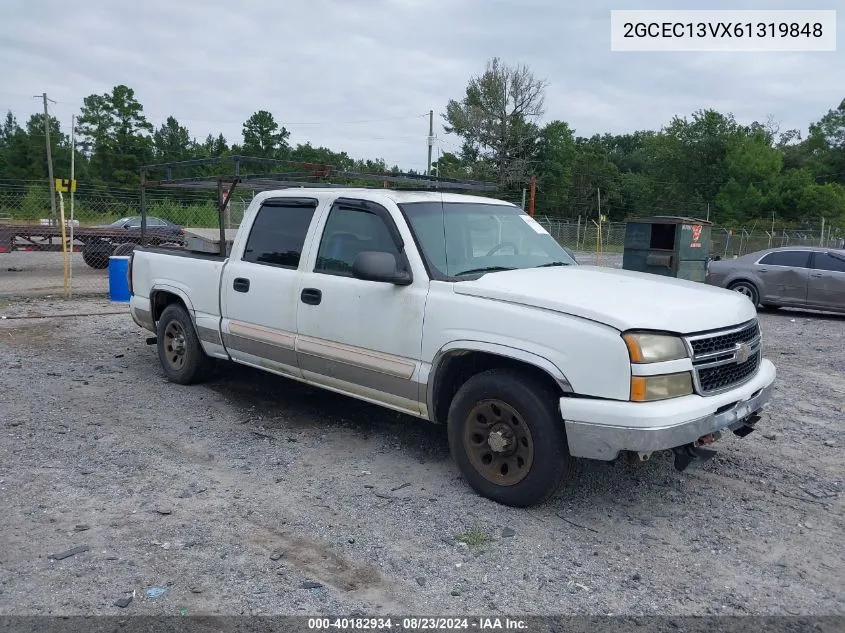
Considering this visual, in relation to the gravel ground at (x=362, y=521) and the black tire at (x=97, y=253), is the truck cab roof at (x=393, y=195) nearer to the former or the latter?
the gravel ground at (x=362, y=521)

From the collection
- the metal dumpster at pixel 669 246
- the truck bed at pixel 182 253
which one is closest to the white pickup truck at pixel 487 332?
the truck bed at pixel 182 253

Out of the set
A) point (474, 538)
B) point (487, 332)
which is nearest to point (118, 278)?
point (487, 332)

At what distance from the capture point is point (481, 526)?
389 cm

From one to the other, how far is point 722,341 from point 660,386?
63cm

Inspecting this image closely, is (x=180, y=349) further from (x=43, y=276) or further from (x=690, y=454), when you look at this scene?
(x=43, y=276)

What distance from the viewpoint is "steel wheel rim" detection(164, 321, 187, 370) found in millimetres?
6705

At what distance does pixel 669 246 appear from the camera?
13.2m

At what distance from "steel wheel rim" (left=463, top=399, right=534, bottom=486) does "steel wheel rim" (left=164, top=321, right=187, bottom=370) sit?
3585 millimetres

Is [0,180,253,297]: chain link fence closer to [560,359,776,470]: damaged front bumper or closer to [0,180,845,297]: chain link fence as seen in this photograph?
[0,180,845,297]: chain link fence

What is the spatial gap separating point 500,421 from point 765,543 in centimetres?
157

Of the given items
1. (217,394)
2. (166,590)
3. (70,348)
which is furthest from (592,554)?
(70,348)

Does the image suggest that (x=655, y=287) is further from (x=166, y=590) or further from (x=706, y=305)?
(x=166, y=590)

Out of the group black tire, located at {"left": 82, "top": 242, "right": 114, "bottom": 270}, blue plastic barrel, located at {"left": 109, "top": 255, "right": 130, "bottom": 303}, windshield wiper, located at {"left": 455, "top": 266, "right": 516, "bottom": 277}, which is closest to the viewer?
windshield wiper, located at {"left": 455, "top": 266, "right": 516, "bottom": 277}

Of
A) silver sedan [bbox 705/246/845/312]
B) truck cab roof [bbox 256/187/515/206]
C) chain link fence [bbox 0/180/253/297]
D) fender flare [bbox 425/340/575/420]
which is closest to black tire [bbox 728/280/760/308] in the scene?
silver sedan [bbox 705/246/845/312]
